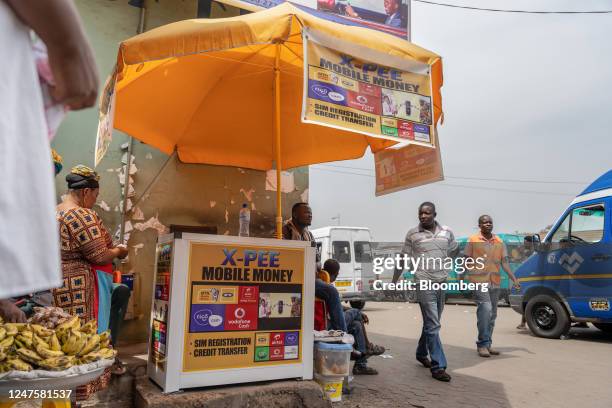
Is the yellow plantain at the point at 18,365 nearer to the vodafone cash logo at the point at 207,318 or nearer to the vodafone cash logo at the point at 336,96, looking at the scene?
the vodafone cash logo at the point at 207,318

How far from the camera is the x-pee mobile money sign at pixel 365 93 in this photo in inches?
113

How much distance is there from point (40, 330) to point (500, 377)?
4.86m

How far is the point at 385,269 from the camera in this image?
1619 centimetres

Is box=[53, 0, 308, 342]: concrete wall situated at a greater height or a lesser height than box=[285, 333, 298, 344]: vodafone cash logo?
greater

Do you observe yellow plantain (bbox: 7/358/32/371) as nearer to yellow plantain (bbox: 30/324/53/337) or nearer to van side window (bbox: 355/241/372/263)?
yellow plantain (bbox: 30/324/53/337)

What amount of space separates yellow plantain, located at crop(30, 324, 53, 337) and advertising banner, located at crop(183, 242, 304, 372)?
39.1 inches

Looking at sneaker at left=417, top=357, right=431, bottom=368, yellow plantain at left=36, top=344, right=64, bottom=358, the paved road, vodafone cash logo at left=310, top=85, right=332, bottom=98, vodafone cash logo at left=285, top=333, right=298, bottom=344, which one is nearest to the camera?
yellow plantain at left=36, top=344, right=64, bottom=358

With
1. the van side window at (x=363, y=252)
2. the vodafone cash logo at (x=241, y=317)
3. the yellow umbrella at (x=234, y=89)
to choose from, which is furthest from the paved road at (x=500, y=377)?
the van side window at (x=363, y=252)

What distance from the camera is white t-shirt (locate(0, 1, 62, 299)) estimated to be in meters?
0.76

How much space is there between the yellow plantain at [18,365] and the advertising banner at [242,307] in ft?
4.00

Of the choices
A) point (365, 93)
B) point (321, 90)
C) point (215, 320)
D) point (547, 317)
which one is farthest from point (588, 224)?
point (215, 320)

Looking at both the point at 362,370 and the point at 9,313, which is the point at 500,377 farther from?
the point at 9,313

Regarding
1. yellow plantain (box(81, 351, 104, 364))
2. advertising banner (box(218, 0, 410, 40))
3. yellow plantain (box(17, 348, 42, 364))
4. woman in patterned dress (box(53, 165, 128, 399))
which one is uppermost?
advertising banner (box(218, 0, 410, 40))

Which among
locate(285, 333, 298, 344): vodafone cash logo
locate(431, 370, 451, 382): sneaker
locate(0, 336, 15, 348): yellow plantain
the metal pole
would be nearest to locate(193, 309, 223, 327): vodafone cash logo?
locate(285, 333, 298, 344): vodafone cash logo
